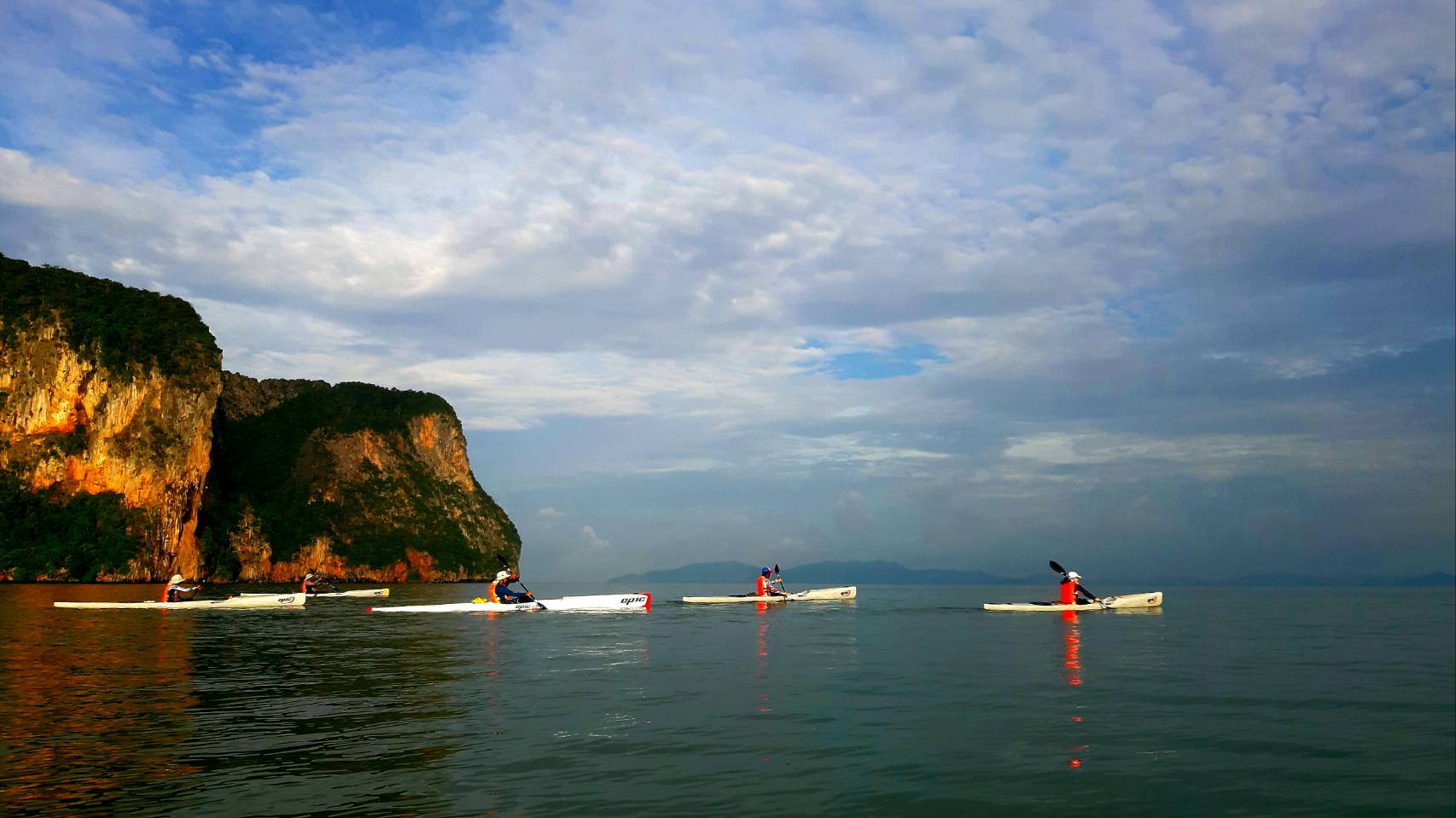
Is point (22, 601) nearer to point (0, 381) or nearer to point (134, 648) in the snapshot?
point (134, 648)

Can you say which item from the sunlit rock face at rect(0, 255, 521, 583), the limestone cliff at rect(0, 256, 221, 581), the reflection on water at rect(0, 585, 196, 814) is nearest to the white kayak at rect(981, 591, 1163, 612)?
the reflection on water at rect(0, 585, 196, 814)

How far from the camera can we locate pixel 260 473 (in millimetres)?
180125

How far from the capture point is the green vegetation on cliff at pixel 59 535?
10625 cm

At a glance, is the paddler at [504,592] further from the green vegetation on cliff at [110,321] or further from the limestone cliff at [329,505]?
the limestone cliff at [329,505]

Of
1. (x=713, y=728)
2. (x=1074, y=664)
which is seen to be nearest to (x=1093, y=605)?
(x=1074, y=664)

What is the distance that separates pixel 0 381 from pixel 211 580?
135 feet

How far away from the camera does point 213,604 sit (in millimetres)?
56750

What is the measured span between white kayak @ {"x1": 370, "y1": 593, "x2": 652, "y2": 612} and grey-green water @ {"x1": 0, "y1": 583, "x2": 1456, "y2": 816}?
16.3 m

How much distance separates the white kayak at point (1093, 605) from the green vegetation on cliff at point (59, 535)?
10293 cm

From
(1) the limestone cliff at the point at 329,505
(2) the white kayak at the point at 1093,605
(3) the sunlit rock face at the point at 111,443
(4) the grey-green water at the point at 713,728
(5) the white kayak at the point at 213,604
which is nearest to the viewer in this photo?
(4) the grey-green water at the point at 713,728

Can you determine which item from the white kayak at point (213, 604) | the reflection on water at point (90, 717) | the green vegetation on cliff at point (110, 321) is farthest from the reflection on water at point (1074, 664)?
the green vegetation on cliff at point (110, 321)

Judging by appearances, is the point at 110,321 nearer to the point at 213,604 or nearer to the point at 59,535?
the point at 59,535

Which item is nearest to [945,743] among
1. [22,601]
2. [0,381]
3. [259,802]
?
[259,802]

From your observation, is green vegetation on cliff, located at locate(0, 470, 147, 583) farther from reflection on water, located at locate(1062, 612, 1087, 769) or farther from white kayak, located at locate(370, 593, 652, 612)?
reflection on water, located at locate(1062, 612, 1087, 769)
